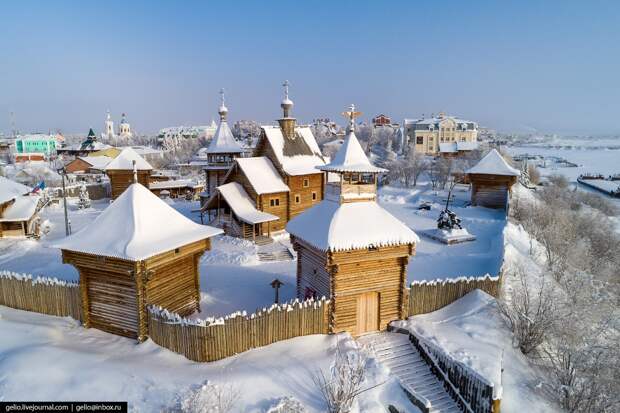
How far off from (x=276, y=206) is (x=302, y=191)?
96.1 inches

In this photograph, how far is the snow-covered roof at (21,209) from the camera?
26.0m

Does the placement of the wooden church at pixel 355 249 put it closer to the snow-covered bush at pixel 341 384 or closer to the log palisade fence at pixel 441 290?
the log palisade fence at pixel 441 290

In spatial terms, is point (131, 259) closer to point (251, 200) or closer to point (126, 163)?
point (251, 200)

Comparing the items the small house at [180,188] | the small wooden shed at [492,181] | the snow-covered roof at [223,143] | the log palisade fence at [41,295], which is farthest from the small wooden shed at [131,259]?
the small house at [180,188]

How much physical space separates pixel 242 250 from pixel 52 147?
118959 millimetres

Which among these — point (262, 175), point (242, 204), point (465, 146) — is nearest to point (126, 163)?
point (262, 175)

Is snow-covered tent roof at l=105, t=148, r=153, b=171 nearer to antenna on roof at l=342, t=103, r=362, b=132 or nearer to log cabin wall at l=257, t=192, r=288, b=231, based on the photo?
log cabin wall at l=257, t=192, r=288, b=231

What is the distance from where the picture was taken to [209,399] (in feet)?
31.0

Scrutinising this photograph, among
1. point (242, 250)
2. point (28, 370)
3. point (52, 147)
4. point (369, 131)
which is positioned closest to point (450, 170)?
point (242, 250)

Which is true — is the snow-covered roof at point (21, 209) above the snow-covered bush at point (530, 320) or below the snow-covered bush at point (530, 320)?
above

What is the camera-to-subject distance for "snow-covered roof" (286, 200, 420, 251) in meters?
13.0

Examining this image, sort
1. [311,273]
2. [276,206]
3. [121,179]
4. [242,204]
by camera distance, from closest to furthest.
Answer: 1. [311,273]
2. [242,204]
3. [276,206]
4. [121,179]

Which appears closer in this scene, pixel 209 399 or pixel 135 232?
pixel 209 399

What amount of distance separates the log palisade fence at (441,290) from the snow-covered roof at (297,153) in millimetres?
14237
